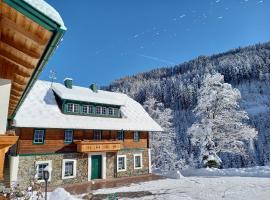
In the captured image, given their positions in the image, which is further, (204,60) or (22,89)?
(204,60)

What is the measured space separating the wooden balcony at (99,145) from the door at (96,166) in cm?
128

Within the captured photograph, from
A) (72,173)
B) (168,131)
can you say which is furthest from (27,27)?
(168,131)

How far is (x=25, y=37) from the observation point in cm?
371

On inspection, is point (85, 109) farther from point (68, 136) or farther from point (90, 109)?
point (68, 136)

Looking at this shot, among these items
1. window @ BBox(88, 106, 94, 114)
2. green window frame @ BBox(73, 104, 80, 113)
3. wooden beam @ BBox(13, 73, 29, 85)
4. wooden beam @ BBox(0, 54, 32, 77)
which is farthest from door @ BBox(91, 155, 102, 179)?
wooden beam @ BBox(0, 54, 32, 77)

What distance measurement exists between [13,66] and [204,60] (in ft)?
612

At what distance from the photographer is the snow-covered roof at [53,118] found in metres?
19.7

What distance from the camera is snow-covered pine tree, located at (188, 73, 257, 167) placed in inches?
1074

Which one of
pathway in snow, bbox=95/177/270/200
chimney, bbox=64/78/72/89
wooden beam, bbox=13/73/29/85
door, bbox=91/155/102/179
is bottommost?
pathway in snow, bbox=95/177/270/200

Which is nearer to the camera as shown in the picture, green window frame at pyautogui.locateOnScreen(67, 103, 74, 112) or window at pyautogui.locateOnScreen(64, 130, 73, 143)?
window at pyautogui.locateOnScreen(64, 130, 73, 143)

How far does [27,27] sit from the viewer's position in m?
3.48

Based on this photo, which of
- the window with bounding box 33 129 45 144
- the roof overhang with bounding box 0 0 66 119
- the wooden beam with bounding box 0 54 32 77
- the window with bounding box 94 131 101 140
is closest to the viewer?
the roof overhang with bounding box 0 0 66 119

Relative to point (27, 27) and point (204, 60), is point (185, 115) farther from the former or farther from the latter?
point (27, 27)

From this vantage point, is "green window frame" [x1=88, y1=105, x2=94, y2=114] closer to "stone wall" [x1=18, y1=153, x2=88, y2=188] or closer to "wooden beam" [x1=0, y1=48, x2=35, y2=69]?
"stone wall" [x1=18, y1=153, x2=88, y2=188]
